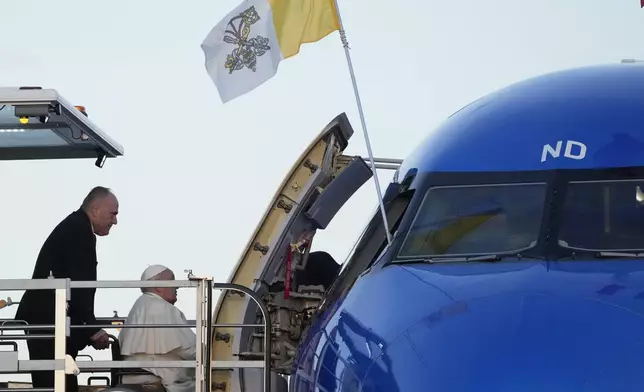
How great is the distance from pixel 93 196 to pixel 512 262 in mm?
5626

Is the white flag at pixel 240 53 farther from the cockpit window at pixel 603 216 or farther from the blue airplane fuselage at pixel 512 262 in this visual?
the cockpit window at pixel 603 216

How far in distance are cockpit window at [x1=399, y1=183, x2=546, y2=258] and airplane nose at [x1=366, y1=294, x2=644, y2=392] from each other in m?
0.82

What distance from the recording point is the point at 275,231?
9711mm

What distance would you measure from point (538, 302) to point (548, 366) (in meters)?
0.39

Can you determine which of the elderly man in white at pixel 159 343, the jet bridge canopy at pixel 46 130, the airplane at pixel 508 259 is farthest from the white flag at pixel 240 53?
the elderly man in white at pixel 159 343

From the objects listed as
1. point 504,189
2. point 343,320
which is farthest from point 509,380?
point 504,189

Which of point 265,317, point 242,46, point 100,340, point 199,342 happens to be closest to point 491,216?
point 242,46

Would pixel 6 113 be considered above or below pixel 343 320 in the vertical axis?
above

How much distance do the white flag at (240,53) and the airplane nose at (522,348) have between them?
3.82m

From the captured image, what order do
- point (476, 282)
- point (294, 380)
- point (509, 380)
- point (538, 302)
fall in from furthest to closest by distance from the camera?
point (294, 380)
point (476, 282)
point (538, 302)
point (509, 380)

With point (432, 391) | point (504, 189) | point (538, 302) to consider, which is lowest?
point (432, 391)

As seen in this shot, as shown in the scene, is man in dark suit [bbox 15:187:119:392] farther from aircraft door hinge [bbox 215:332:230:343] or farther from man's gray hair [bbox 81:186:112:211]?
aircraft door hinge [bbox 215:332:230:343]

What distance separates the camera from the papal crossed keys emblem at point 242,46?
8.47m

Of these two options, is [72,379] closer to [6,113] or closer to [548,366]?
[6,113]
